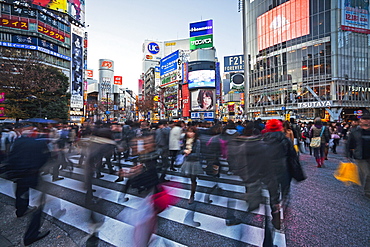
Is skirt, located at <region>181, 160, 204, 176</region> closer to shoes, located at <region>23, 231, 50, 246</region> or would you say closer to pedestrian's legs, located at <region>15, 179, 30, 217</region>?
shoes, located at <region>23, 231, 50, 246</region>

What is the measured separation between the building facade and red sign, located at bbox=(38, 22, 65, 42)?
170ft

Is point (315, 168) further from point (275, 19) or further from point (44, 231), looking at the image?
point (275, 19)

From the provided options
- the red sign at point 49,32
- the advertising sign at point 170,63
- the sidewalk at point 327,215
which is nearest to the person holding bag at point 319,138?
the sidewalk at point 327,215

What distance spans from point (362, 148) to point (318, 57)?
48951 mm

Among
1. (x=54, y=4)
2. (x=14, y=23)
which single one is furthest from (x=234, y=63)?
(x=14, y=23)

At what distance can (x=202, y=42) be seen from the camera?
6762 cm

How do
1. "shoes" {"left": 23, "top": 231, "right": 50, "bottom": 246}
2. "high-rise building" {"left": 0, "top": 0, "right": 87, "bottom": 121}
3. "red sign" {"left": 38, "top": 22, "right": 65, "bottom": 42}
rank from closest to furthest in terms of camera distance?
"shoes" {"left": 23, "top": 231, "right": 50, "bottom": 246}, "high-rise building" {"left": 0, "top": 0, "right": 87, "bottom": 121}, "red sign" {"left": 38, "top": 22, "right": 65, "bottom": 42}

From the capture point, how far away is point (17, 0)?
148ft

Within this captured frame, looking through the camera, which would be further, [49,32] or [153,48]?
[153,48]

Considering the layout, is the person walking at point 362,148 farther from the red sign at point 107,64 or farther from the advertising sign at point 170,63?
the red sign at point 107,64

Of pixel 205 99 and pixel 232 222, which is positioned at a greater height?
pixel 205 99

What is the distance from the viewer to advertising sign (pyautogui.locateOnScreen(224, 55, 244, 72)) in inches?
2876

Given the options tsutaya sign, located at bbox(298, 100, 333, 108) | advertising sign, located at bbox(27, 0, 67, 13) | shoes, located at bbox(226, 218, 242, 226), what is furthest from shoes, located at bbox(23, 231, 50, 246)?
advertising sign, located at bbox(27, 0, 67, 13)

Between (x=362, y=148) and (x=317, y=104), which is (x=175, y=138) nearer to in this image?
(x=362, y=148)
